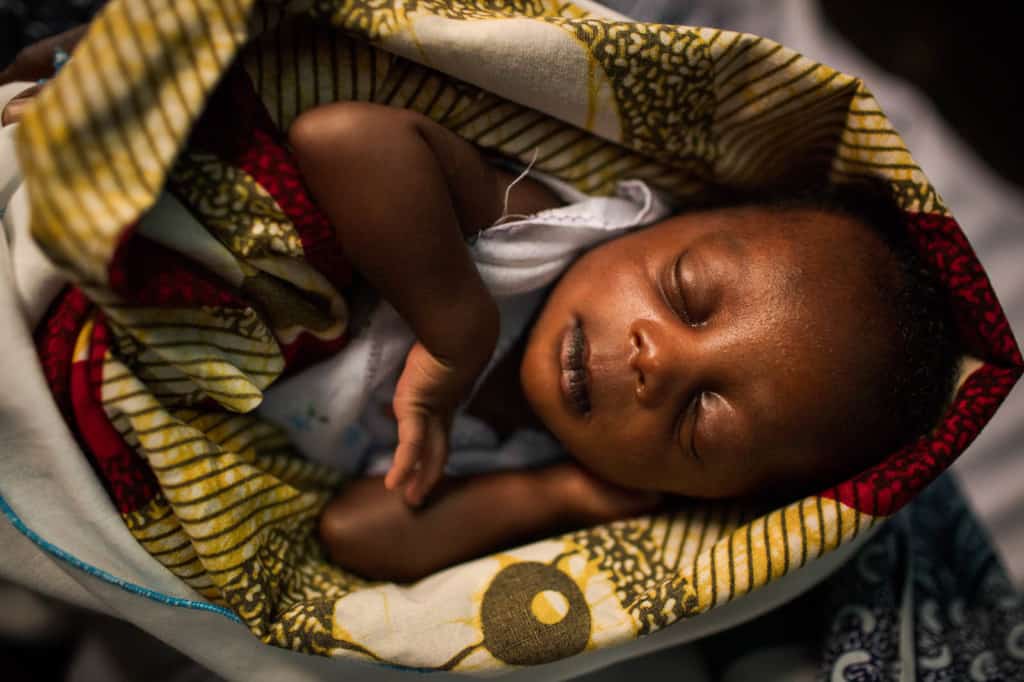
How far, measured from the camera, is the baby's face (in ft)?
2.34

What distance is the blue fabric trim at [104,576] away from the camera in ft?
2.15

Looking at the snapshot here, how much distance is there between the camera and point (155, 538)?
0.69 m

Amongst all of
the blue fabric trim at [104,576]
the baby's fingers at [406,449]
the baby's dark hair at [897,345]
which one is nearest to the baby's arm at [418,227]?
the baby's fingers at [406,449]

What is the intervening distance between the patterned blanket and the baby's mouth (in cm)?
18

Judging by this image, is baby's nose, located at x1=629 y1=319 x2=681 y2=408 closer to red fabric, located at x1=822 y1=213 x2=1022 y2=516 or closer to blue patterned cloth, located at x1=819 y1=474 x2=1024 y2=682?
red fabric, located at x1=822 y1=213 x2=1022 y2=516

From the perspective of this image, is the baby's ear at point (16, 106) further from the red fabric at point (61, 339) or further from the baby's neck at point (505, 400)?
the baby's neck at point (505, 400)

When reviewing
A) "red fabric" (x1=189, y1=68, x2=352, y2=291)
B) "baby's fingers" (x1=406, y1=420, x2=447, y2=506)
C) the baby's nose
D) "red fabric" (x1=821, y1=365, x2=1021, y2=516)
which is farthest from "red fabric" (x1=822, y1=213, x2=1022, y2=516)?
"red fabric" (x1=189, y1=68, x2=352, y2=291)

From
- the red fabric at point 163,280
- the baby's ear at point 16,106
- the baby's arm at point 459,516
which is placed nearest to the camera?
the red fabric at point 163,280

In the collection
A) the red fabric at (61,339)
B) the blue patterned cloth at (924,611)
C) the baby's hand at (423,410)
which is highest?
the red fabric at (61,339)

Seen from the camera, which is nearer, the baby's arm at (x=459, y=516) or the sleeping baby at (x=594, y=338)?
the sleeping baby at (x=594, y=338)

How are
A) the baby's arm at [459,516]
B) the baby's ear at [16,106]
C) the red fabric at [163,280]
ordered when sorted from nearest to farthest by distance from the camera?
the red fabric at [163,280]
the baby's ear at [16,106]
the baby's arm at [459,516]

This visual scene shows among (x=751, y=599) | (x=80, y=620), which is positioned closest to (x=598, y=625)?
(x=751, y=599)

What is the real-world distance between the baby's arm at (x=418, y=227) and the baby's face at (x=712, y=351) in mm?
107

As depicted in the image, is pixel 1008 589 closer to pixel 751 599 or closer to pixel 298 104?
pixel 751 599
